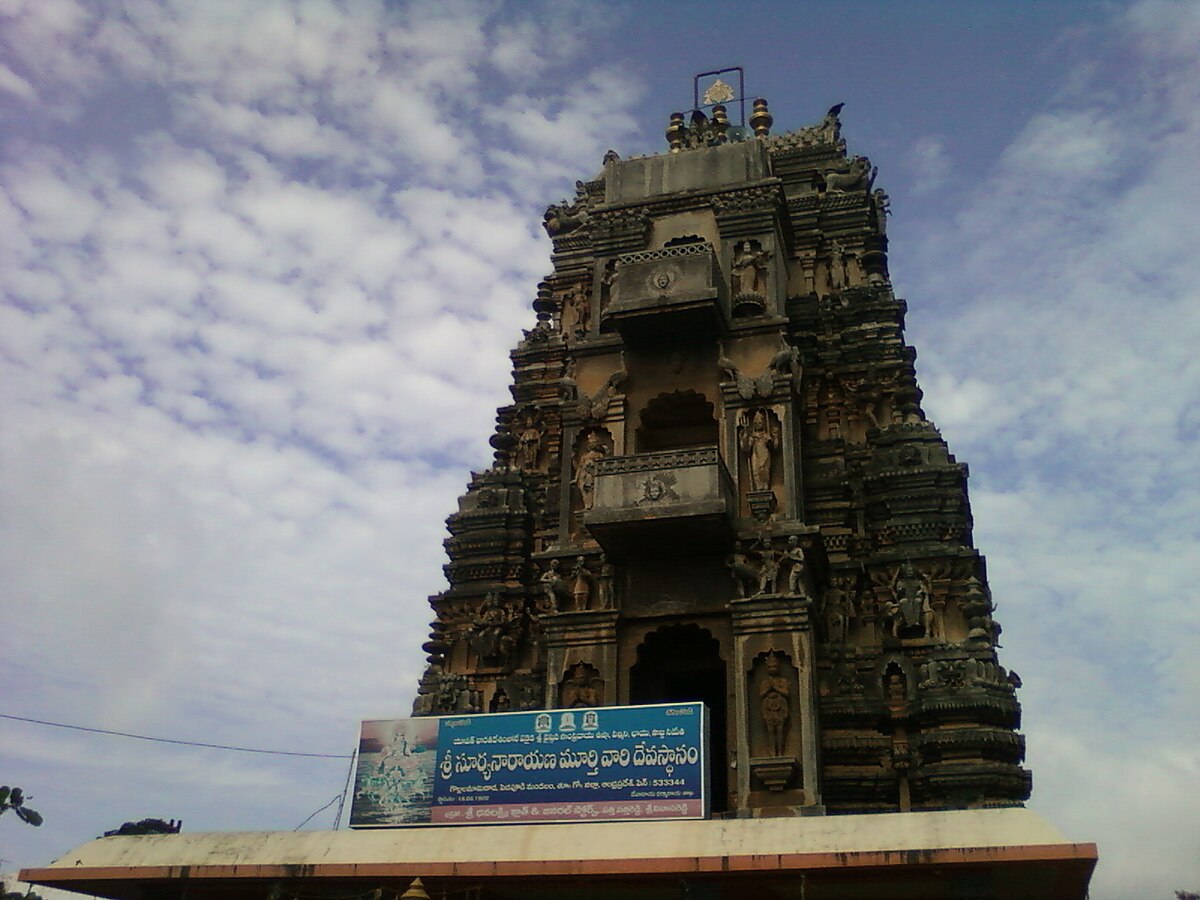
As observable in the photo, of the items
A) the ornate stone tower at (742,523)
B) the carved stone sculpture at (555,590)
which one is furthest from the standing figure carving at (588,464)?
the carved stone sculpture at (555,590)

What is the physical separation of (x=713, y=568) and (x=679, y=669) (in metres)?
2.46

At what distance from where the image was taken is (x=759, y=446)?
66.9 feet

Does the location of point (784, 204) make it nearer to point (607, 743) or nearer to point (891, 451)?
point (891, 451)

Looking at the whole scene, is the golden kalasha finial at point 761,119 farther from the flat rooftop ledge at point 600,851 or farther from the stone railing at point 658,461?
the flat rooftop ledge at point 600,851

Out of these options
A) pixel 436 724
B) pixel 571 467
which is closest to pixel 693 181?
pixel 571 467

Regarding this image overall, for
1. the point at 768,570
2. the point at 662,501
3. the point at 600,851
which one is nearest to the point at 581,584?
the point at 662,501

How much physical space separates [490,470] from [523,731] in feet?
33.9

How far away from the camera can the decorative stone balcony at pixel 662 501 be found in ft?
62.1

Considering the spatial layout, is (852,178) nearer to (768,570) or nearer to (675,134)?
(675,134)

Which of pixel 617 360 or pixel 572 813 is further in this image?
pixel 617 360

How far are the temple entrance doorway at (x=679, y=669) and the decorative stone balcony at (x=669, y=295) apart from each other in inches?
233

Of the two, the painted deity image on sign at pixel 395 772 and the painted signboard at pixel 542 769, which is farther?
the painted deity image on sign at pixel 395 772

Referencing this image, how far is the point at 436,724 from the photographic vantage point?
15562mm

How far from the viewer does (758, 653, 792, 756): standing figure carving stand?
17.9 m
